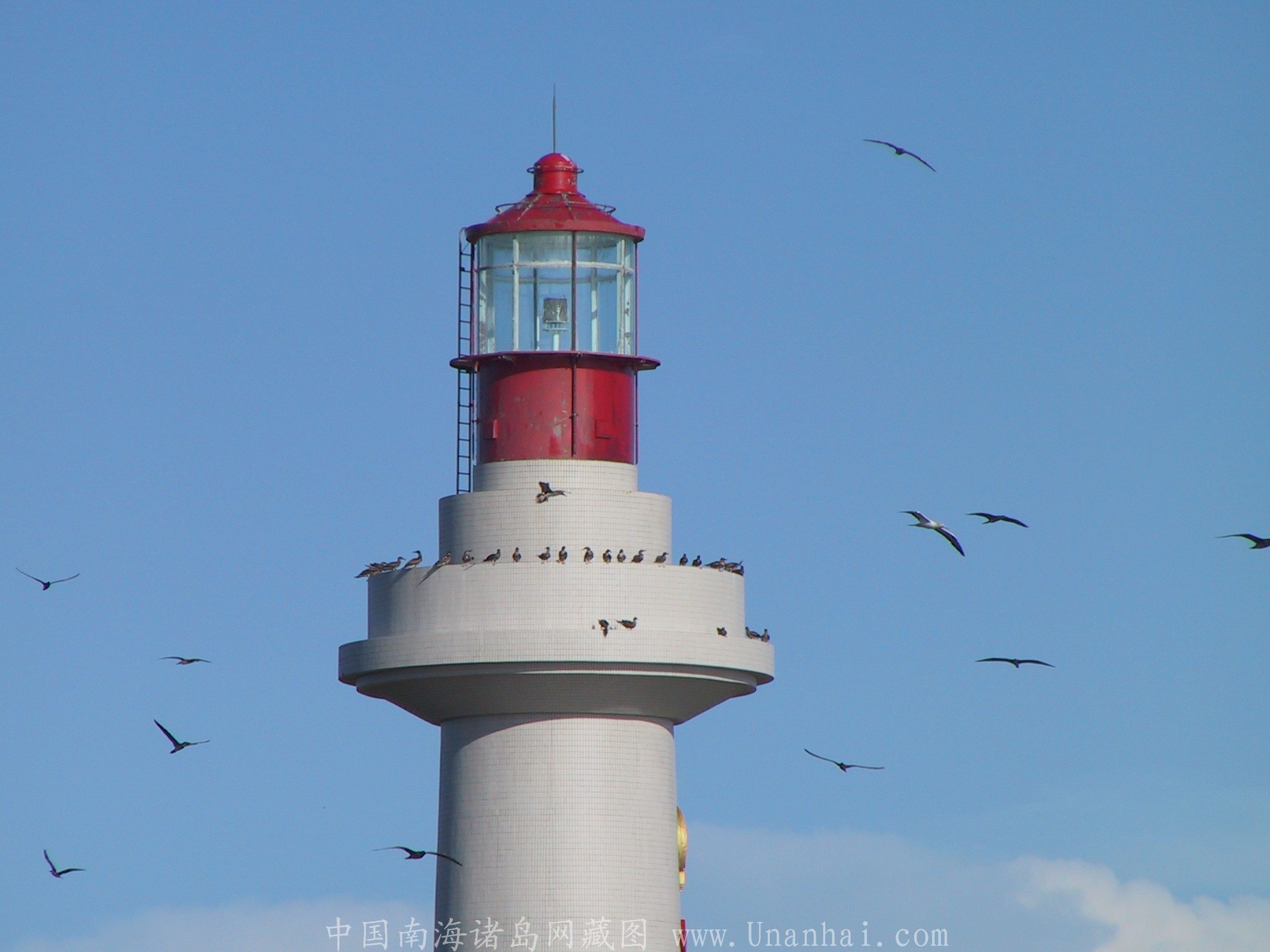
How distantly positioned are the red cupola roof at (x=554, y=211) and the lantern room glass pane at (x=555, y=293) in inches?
7.9

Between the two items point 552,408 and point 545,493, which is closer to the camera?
point 545,493

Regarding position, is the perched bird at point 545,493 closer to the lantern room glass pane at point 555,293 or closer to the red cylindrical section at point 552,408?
the red cylindrical section at point 552,408

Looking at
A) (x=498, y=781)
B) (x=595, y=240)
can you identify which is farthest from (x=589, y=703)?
(x=595, y=240)

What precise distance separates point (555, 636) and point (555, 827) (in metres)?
3.69

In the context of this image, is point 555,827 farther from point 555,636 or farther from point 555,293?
point 555,293

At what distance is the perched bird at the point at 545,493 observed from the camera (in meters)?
85.5

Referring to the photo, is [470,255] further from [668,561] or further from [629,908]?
[629,908]

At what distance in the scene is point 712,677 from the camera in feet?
280

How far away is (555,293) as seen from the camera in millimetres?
87562

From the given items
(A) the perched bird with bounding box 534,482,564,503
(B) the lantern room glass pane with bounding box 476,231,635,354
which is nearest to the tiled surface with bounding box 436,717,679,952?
(A) the perched bird with bounding box 534,482,564,503

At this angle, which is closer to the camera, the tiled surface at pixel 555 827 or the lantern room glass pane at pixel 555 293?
the tiled surface at pixel 555 827

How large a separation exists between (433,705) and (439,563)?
2744mm

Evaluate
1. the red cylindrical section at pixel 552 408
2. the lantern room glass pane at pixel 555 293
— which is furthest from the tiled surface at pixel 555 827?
the lantern room glass pane at pixel 555 293

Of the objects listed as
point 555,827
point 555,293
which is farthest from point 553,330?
point 555,827
